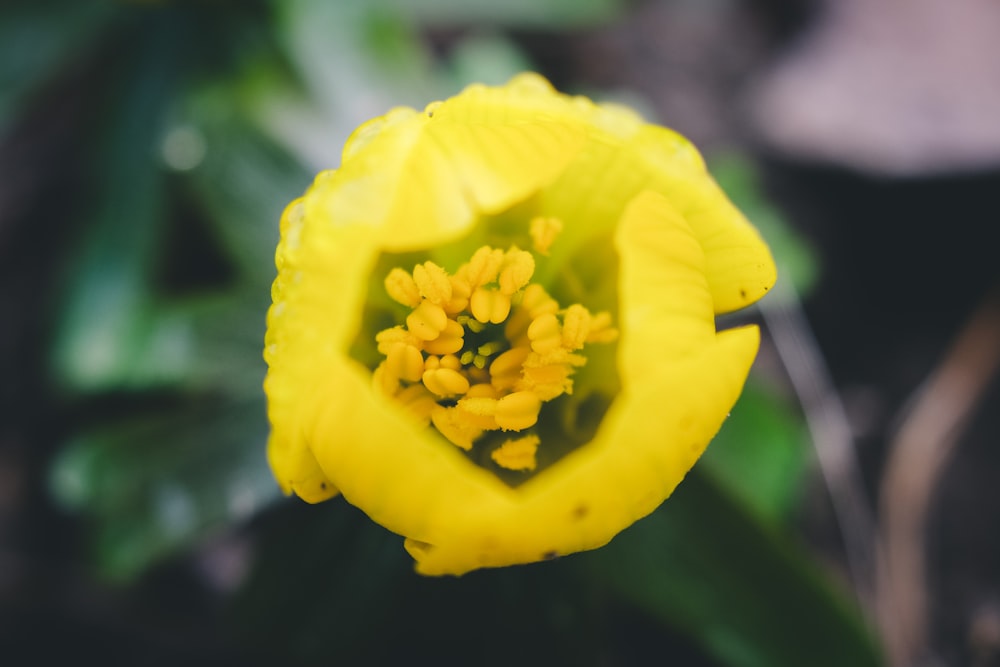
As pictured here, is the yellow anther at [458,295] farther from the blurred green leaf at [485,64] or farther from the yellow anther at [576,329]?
the blurred green leaf at [485,64]

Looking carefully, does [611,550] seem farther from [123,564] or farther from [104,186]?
[104,186]

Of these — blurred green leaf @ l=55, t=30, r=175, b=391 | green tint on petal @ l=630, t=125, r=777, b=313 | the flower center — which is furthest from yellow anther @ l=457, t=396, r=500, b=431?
blurred green leaf @ l=55, t=30, r=175, b=391

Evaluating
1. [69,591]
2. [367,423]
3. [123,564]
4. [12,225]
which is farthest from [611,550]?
[12,225]

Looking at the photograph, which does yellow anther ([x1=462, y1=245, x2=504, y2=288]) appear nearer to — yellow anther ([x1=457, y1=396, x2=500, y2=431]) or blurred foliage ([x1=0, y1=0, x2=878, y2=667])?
yellow anther ([x1=457, y1=396, x2=500, y2=431])

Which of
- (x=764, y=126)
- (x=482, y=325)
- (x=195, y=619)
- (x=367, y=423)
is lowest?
(x=195, y=619)

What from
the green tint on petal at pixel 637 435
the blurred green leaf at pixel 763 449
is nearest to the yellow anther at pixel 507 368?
the green tint on petal at pixel 637 435

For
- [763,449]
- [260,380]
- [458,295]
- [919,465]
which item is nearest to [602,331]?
[458,295]
